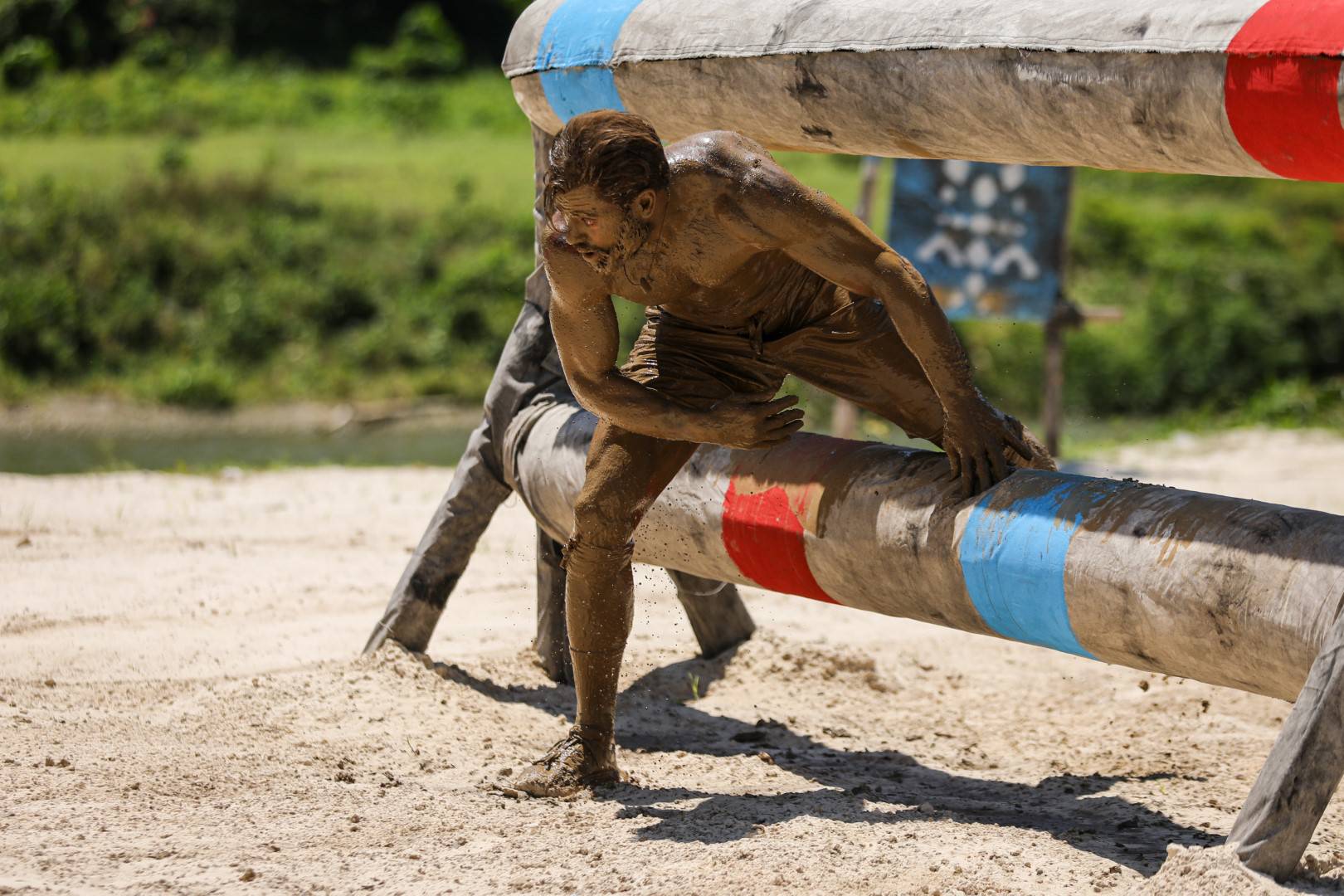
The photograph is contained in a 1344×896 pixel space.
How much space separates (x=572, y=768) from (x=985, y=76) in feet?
5.72

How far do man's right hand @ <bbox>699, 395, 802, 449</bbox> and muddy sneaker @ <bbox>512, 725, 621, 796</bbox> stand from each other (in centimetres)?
81

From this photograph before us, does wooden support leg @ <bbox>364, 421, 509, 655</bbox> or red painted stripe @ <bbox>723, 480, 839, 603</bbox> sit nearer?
red painted stripe @ <bbox>723, 480, 839, 603</bbox>

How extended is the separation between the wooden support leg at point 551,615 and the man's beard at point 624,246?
54.4 inches

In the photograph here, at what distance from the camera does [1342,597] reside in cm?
244

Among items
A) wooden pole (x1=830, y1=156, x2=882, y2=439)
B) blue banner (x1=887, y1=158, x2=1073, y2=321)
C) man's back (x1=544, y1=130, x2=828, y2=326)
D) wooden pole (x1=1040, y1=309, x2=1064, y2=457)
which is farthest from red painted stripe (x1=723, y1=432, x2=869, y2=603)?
wooden pole (x1=1040, y1=309, x2=1064, y2=457)

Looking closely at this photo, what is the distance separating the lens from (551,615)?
4.46 m

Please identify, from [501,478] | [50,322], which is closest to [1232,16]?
[501,478]

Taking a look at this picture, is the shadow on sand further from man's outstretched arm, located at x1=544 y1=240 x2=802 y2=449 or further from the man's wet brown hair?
the man's wet brown hair

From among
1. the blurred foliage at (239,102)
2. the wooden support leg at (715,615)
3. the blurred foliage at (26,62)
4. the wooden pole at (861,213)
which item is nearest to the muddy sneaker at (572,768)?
the wooden support leg at (715,615)

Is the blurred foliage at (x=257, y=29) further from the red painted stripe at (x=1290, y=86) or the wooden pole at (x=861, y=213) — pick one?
the red painted stripe at (x=1290, y=86)

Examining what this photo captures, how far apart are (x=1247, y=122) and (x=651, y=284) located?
4.08 ft

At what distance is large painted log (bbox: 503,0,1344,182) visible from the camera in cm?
248

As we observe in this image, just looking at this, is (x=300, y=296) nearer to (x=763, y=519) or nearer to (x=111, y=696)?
(x=111, y=696)

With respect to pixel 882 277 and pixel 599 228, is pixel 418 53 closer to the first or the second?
pixel 599 228
